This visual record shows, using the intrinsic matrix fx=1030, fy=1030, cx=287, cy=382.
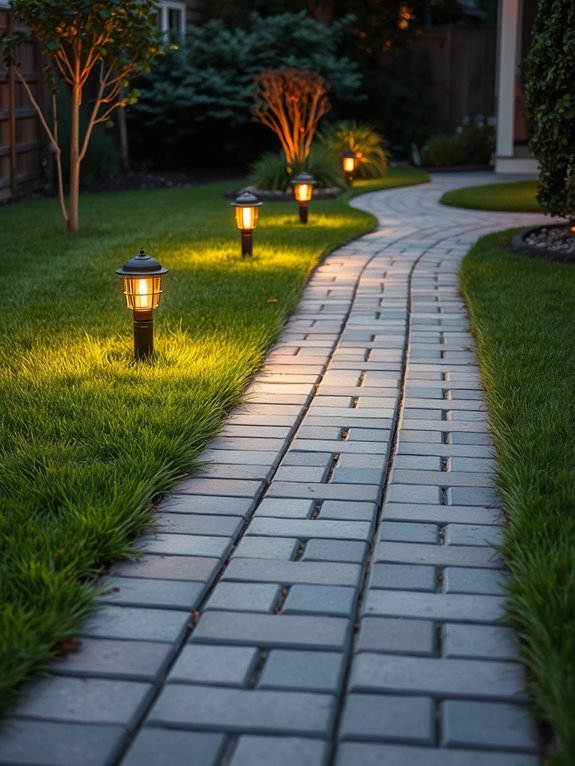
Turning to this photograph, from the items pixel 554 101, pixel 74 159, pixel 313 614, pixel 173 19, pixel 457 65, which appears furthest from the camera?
pixel 457 65

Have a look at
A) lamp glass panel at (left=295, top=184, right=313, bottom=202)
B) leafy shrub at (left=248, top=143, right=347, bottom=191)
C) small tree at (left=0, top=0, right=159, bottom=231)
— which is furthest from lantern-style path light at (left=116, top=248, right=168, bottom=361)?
leafy shrub at (left=248, top=143, right=347, bottom=191)

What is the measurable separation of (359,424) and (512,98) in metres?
12.6

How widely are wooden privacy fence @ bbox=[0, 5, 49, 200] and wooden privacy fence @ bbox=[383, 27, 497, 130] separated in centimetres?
824

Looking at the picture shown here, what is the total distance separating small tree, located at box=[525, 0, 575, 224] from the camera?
7.87 meters

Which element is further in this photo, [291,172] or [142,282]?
[291,172]

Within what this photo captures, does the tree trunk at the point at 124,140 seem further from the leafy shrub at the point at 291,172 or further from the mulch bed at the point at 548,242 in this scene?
the mulch bed at the point at 548,242

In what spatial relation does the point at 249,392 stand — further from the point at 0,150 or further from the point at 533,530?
the point at 0,150

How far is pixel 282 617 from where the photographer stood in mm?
2797

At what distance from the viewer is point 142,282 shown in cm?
495

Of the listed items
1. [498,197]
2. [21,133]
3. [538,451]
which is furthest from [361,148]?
[538,451]

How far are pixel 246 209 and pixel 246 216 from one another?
0.08 m

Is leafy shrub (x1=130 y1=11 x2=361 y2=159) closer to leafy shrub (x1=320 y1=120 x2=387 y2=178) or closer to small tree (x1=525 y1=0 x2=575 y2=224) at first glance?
→ leafy shrub (x1=320 y1=120 x2=387 y2=178)

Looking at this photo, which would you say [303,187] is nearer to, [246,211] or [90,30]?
[246,211]

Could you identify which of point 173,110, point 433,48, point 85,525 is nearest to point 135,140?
point 173,110
